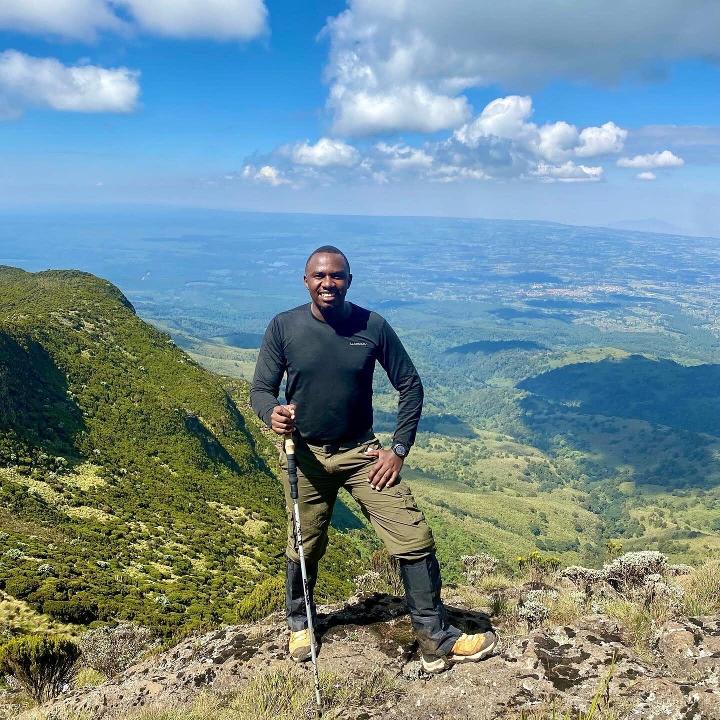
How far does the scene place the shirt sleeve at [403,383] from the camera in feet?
18.2

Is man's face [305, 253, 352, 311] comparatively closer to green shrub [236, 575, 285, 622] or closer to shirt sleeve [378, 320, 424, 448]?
shirt sleeve [378, 320, 424, 448]

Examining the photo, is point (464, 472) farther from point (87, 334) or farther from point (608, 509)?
point (87, 334)

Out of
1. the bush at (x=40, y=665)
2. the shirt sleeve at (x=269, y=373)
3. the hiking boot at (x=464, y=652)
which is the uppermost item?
the shirt sleeve at (x=269, y=373)

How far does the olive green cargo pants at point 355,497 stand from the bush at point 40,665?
374 cm

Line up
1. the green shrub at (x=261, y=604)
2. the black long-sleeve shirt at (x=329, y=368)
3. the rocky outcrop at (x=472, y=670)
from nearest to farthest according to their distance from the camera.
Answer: the rocky outcrop at (x=472, y=670) → the black long-sleeve shirt at (x=329, y=368) → the green shrub at (x=261, y=604)

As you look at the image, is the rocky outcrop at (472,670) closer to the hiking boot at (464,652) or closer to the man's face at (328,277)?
the hiking boot at (464,652)

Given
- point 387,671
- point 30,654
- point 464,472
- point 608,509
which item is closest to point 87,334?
point 30,654

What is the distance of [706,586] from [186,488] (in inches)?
1467

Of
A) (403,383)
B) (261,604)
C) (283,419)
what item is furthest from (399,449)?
(261,604)

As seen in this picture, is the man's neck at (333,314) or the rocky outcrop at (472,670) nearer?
the rocky outcrop at (472,670)

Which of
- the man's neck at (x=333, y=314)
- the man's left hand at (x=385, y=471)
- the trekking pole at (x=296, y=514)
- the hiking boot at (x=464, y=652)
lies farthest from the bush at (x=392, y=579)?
the man's neck at (x=333, y=314)

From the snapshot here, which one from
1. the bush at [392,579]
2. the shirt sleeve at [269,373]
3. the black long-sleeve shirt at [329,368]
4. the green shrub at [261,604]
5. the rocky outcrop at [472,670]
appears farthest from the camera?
the bush at [392,579]

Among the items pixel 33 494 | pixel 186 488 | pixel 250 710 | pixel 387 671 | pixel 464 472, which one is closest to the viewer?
pixel 250 710

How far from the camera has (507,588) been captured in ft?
31.9
